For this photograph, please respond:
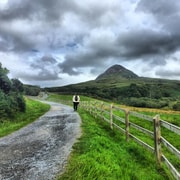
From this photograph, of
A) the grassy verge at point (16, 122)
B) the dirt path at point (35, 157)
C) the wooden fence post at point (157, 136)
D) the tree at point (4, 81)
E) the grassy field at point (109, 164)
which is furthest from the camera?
the tree at point (4, 81)

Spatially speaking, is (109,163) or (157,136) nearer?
(109,163)

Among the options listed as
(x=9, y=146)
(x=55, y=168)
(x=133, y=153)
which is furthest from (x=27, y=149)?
(x=133, y=153)

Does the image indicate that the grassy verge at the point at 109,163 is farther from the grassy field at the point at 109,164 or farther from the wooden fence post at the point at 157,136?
the wooden fence post at the point at 157,136

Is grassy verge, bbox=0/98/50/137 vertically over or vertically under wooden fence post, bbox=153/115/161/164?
under

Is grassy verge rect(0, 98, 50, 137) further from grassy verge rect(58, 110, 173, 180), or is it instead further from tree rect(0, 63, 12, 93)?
grassy verge rect(58, 110, 173, 180)

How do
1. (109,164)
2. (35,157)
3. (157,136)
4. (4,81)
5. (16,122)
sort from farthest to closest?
(4,81) < (16,122) < (35,157) < (157,136) < (109,164)

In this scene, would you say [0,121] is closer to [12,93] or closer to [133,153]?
[12,93]

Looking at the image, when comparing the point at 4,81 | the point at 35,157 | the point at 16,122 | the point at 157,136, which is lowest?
the point at 16,122

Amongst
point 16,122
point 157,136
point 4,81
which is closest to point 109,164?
point 157,136

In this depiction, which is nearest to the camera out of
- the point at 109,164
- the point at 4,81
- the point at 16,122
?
the point at 109,164

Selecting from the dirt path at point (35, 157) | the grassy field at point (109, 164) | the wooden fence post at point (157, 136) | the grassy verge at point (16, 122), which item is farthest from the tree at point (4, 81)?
the wooden fence post at point (157, 136)

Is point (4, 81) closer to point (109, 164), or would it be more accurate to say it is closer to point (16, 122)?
point (16, 122)

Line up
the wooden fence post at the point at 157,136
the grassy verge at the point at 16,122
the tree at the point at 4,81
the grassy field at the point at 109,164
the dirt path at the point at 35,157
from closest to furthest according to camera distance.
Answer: the grassy field at the point at 109,164, the dirt path at the point at 35,157, the wooden fence post at the point at 157,136, the grassy verge at the point at 16,122, the tree at the point at 4,81

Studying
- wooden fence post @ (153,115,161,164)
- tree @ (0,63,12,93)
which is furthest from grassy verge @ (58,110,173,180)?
tree @ (0,63,12,93)
